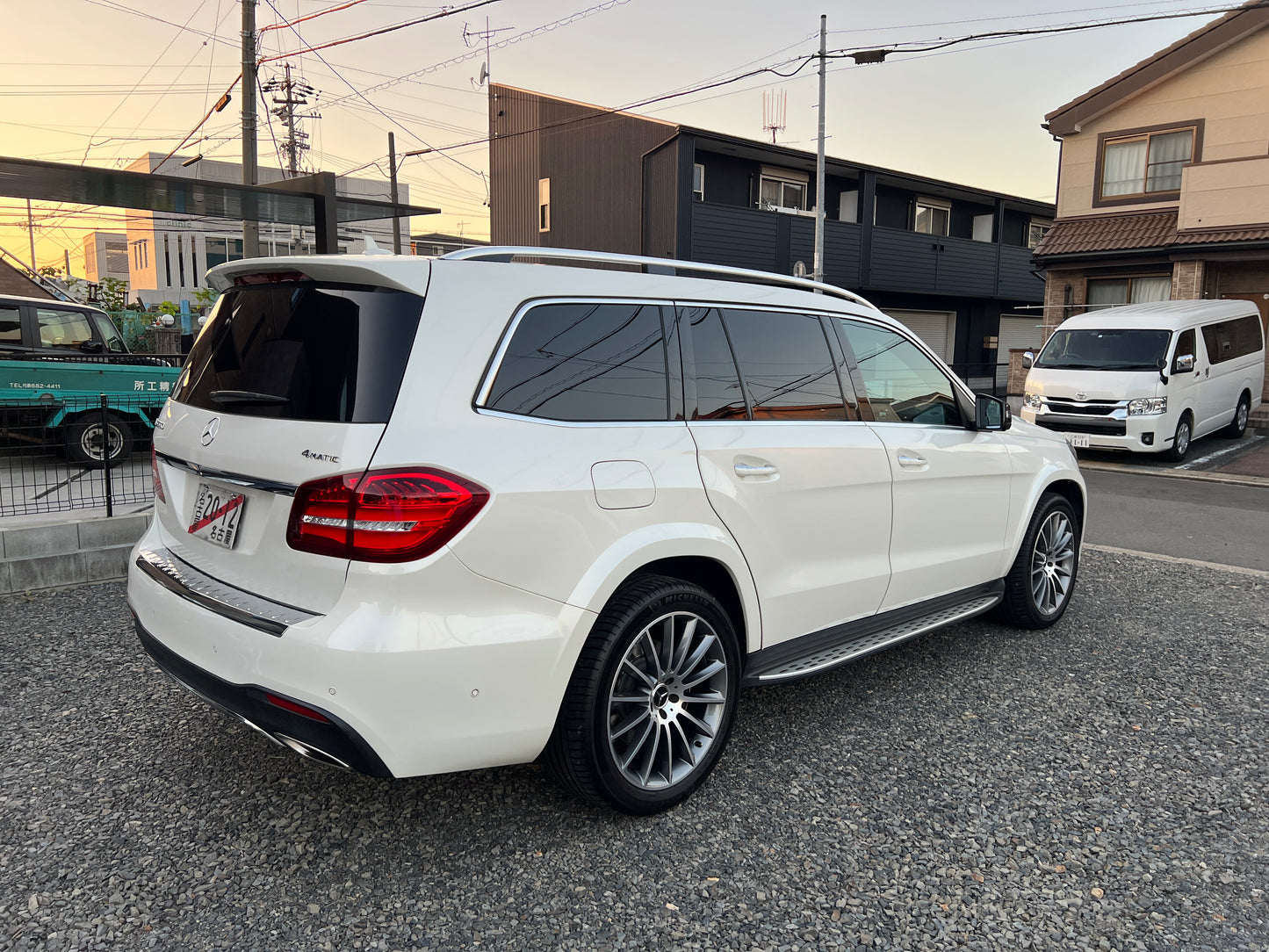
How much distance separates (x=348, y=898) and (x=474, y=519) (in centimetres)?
116

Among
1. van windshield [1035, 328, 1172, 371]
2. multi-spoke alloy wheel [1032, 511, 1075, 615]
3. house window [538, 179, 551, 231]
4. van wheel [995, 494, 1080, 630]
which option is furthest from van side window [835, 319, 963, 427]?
house window [538, 179, 551, 231]

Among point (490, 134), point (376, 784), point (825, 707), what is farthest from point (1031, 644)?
point (490, 134)

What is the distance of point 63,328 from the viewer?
1027cm

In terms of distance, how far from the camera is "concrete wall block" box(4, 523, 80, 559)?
529 centimetres

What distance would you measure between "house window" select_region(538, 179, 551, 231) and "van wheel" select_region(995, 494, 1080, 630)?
22.6m

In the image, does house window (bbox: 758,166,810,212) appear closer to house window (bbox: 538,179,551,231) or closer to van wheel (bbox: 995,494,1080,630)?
house window (bbox: 538,179,551,231)

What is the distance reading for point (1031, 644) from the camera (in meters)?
4.70

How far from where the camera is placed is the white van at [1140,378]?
39.2 ft

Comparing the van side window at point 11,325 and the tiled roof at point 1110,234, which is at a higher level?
the tiled roof at point 1110,234

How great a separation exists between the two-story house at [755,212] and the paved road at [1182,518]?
36.5 feet

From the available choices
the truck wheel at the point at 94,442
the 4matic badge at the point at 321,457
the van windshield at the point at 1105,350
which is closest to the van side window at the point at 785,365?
the 4matic badge at the point at 321,457

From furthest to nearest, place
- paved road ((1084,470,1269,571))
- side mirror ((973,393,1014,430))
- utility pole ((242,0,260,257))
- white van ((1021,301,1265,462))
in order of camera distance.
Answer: utility pole ((242,0,260,257)), white van ((1021,301,1265,462)), paved road ((1084,470,1269,571)), side mirror ((973,393,1014,430))

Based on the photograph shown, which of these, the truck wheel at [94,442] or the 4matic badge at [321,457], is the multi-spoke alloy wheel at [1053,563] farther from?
the truck wheel at [94,442]

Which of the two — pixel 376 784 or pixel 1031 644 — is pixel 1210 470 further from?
pixel 376 784
